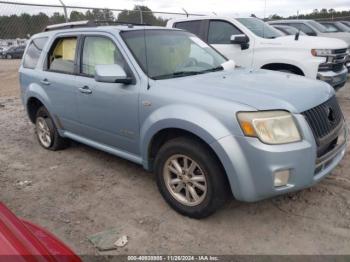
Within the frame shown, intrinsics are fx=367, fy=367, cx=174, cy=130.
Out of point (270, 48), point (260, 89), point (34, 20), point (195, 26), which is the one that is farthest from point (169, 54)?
point (34, 20)

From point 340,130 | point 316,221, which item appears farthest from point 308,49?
point 316,221

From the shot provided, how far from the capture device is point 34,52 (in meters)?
5.49

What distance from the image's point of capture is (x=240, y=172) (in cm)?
→ 292

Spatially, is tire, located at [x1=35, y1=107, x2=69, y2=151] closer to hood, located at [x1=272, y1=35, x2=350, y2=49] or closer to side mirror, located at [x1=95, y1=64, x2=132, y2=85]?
side mirror, located at [x1=95, y1=64, x2=132, y2=85]

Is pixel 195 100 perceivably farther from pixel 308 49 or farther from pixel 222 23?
pixel 222 23

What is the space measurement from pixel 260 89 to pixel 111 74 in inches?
56.6

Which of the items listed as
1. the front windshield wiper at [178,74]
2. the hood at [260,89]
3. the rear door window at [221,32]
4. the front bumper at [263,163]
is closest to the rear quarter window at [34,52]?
the front windshield wiper at [178,74]

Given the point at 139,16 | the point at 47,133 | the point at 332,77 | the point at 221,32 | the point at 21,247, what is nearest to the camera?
the point at 21,247

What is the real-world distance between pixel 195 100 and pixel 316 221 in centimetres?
156

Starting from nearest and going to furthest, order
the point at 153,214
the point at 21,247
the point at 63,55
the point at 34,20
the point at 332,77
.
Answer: the point at 21,247 → the point at 153,214 → the point at 63,55 → the point at 332,77 → the point at 34,20

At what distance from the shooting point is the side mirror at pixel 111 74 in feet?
11.8

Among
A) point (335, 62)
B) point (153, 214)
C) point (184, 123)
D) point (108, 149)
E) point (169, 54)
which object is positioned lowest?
point (153, 214)

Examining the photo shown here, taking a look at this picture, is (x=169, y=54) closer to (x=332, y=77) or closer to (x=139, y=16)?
(x=332, y=77)

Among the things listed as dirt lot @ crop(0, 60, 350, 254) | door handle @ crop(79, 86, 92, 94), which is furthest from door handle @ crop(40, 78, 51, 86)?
dirt lot @ crop(0, 60, 350, 254)
